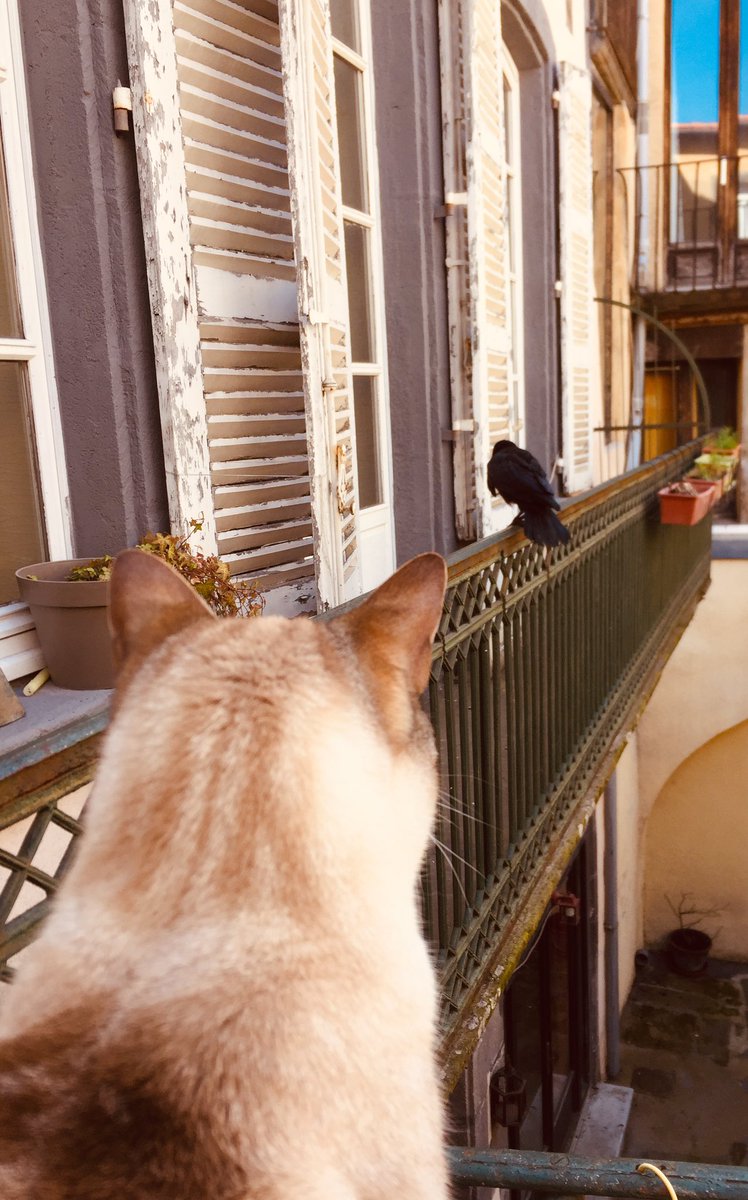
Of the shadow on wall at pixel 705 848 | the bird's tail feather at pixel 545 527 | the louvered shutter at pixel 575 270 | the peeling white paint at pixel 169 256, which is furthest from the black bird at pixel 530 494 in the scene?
the shadow on wall at pixel 705 848

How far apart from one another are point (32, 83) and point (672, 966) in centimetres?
1221

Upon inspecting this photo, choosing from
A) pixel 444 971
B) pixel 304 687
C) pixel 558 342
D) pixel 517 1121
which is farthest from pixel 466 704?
pixel 558 342

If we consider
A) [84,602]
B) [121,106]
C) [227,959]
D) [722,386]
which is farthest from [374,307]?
[722,386]

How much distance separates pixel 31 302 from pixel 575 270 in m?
6.25

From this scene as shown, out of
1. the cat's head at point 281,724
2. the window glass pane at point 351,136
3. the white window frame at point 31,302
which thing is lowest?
the cat's head at point 281,724

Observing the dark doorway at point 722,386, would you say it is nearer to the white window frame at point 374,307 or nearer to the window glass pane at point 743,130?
the window glass pane at point 743,130

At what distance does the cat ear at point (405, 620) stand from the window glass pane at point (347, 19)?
4.28m

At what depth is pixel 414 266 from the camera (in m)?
→ 5.14

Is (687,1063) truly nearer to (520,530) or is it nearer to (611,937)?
(611,937)

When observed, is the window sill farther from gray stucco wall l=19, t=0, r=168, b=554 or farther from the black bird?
the black bird

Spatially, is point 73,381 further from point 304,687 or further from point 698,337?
point 698,337

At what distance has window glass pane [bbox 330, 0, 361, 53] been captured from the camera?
4.85 metres

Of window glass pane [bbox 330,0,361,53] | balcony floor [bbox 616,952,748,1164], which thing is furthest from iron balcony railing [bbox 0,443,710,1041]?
balcony floor [bbox 616,952,748,1164]

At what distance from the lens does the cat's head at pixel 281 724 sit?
113 centimetres
